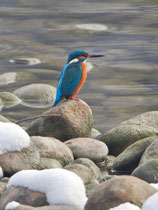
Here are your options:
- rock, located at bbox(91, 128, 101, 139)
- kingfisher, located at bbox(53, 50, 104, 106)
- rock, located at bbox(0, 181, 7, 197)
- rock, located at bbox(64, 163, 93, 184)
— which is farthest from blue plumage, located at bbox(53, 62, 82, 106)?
rock, located at bbox(0, 181, 7, 197)

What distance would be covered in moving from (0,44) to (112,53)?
2808mm

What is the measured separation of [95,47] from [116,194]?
10480 millimetres

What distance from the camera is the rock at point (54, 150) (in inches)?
223

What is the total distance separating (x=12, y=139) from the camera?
5.27 m

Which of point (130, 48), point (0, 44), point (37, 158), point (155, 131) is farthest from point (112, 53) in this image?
point (37, 158)

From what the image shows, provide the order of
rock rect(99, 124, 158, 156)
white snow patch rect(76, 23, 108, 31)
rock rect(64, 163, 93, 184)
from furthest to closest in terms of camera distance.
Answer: white snow patch rect(76, 23, 108, 31), rock rect(99, 124, 158, 156), rock rect(64, 163, 93, 184)

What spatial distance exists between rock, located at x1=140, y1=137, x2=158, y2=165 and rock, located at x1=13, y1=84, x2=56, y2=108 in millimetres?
3856

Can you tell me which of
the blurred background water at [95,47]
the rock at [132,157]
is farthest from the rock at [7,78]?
the rock at [132,157]

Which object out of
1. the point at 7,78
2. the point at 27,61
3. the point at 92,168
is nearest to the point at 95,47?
the point at 27,61

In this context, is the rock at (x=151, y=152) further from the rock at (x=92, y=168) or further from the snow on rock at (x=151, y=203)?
the snow on rock at (x=151, y=203)

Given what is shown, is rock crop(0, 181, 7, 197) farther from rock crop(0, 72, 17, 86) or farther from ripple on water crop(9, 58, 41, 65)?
ripple on water crop(9, 58, 41, 65)

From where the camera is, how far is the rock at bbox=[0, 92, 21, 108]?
30.4 feet

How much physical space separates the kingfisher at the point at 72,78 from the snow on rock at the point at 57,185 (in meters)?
2.50

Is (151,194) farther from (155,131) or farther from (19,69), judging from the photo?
(19,69)
